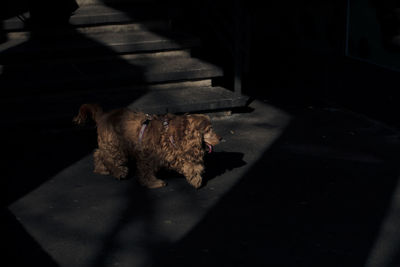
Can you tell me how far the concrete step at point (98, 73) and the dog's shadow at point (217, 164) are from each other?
203cm

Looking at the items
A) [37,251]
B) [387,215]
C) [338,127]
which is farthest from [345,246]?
[338,127]

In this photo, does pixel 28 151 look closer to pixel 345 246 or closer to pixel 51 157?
pixel 51 157

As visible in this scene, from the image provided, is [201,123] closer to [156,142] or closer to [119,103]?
[156,142]

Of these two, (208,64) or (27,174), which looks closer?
(27,174)

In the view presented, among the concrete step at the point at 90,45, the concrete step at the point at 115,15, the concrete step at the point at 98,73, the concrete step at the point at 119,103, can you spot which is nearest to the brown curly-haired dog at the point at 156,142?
the concrete step at the point at 119,103

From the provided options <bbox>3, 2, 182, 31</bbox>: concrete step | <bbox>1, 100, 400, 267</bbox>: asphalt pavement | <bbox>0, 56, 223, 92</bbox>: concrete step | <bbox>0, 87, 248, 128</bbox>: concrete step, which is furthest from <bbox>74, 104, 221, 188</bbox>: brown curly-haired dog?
<bbox>3, 2, 182, 31</bbox>: concrete step

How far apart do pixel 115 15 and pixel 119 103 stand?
2216 mm

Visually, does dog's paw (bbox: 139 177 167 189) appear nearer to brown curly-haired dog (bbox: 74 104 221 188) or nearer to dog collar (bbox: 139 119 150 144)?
brown curly-haired dog (bbox: 74 104 221 188)

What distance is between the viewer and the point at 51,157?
678 cm

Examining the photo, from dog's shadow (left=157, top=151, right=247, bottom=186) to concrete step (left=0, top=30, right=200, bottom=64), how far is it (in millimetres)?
2795

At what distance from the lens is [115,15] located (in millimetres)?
9305

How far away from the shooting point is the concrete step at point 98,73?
7.86m

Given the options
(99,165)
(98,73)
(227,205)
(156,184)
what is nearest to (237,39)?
(98,73)

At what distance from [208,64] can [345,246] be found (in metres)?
4.68
